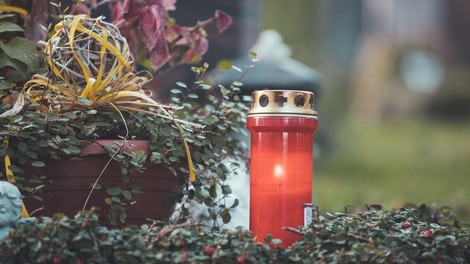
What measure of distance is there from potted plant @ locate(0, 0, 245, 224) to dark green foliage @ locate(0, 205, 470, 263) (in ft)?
0.89

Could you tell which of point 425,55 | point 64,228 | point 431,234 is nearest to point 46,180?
point 64,228

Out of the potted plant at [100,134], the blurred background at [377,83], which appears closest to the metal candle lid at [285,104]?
the potted plant at [100,134]

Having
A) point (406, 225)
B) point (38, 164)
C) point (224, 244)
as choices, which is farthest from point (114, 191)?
point (406, 225)

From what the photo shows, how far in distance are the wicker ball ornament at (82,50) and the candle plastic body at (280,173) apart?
37 cm

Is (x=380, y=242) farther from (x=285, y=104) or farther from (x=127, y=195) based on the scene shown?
(x=127, y=195)

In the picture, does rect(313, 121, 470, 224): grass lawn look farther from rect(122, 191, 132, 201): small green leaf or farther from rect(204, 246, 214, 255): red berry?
rect(204, 246, 214, 255): red berry

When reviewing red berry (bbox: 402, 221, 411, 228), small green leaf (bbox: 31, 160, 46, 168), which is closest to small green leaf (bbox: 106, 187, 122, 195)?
small green leaf (bbox: 31, 160, 46, 168)

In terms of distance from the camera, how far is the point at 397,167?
8.66m

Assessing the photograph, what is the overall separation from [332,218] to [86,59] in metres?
0.74

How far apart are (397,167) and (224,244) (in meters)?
7.31

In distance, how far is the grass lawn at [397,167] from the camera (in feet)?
17.7

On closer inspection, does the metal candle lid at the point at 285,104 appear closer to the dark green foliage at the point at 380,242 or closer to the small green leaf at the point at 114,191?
the dark green foliage at the point at 380,242

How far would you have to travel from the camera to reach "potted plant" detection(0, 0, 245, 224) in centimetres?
182

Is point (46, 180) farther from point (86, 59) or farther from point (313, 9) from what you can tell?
point (313, 9)
